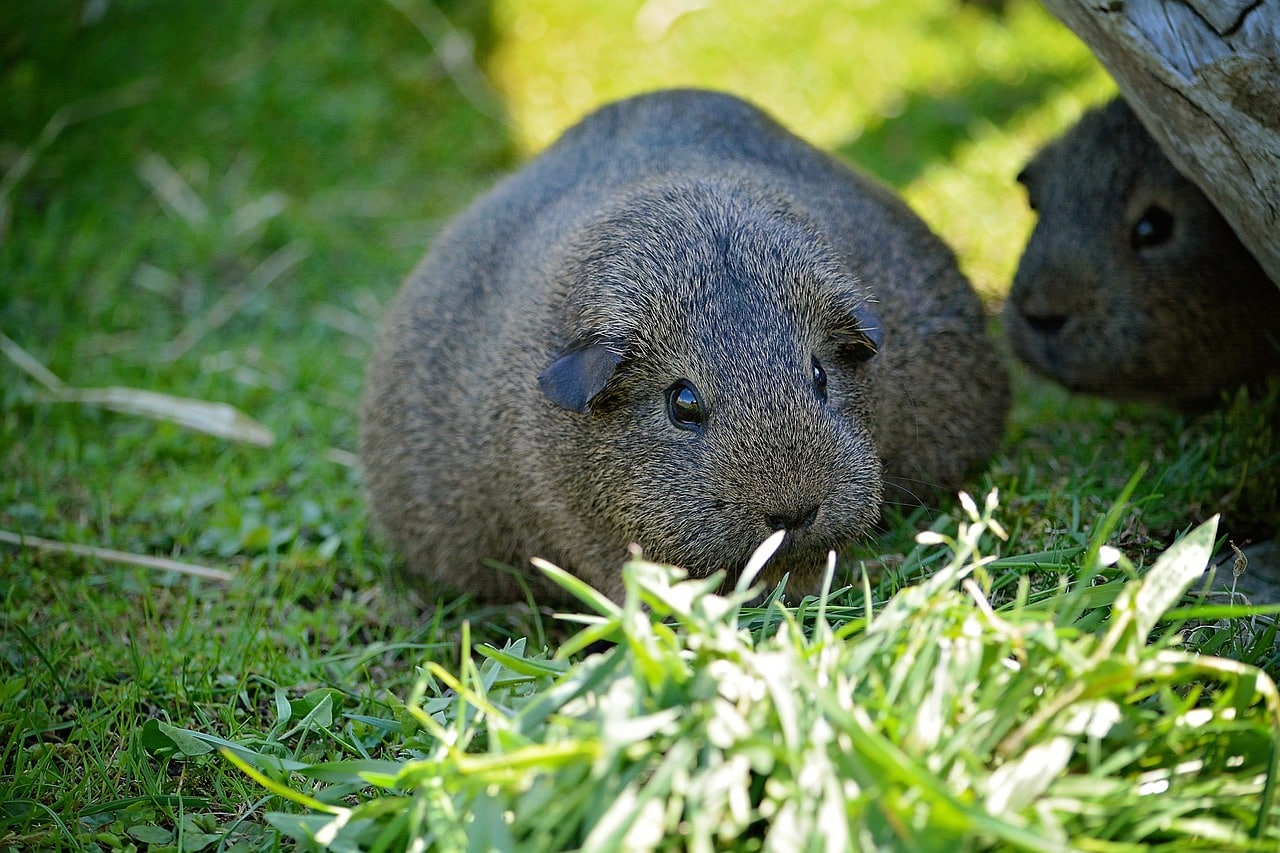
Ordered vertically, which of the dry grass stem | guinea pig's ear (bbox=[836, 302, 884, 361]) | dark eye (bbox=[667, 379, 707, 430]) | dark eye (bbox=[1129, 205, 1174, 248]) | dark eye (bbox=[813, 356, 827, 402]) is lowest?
the dry grass stem

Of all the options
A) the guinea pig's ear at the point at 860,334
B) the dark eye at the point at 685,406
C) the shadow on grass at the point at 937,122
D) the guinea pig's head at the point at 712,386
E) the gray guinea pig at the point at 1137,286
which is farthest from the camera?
the shadow on grass at the point at 937,122

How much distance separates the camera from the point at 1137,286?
183 inches

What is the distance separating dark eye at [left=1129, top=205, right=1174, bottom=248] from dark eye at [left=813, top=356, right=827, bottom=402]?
2.01 m

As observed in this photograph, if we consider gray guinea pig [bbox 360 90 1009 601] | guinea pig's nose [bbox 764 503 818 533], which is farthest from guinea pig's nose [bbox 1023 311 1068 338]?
guinea pig's nose [bbox 764 503 818 533]

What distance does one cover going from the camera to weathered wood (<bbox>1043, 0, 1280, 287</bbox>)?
123 inches

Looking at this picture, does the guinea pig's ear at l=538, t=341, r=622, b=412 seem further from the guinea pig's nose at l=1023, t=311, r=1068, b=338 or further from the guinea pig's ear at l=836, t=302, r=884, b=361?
the guinea pig's nose at l=1023, t=311, r=1068, b=338

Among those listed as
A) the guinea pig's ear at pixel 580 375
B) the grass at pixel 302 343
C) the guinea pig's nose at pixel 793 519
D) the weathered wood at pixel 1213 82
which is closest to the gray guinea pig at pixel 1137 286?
the grass at pixel 302 343

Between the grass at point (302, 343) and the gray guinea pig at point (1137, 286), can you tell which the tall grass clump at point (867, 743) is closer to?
the grass at point (302, 343)

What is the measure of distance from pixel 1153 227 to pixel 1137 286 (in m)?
0.26

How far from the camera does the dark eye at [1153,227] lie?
15.2 ft

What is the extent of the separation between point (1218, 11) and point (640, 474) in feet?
6.83

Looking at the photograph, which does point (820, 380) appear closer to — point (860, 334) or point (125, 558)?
point (860, 334)

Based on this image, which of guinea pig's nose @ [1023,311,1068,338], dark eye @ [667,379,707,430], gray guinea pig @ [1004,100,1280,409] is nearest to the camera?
dark eye @ [667,379,707,430]

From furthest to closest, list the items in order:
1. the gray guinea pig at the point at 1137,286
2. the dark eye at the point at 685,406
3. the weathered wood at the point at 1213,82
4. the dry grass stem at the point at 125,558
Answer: the gray guinea pig at the point at 1137,286
the dry grass stem at the point at 125,558
the dark eye at the point at 685,406
the weathered wood at the point at 1213,82
